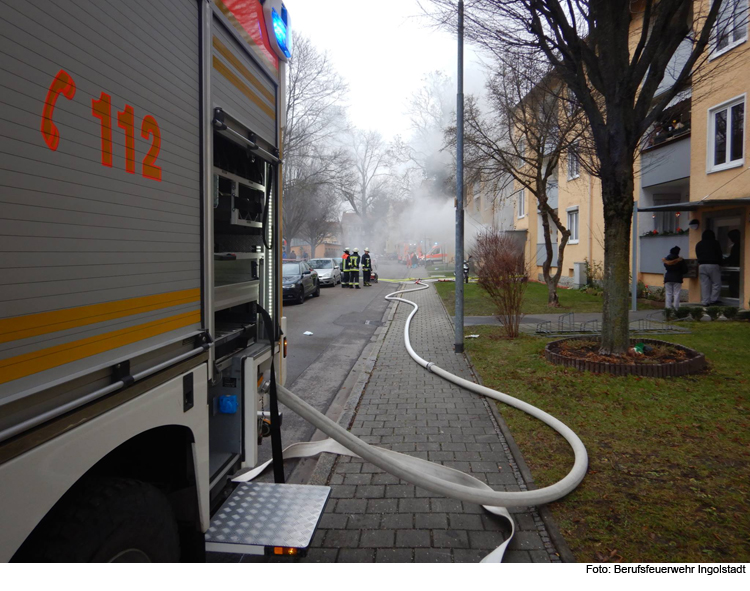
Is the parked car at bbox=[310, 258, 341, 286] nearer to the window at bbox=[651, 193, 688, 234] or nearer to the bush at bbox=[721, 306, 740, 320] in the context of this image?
the window at bbox=[651, 193, 688, 234]

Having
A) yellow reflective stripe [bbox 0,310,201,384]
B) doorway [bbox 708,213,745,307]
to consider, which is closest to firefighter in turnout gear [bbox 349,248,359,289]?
doorway [bbox 708,213,745,307]

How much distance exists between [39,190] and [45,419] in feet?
1.96

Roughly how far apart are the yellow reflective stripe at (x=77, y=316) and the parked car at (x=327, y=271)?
79.3 feet

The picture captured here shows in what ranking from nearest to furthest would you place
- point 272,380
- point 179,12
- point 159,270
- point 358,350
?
point 159,270 → point 179,12 → point 272,380 → point 358,350

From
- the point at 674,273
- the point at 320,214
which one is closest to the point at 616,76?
the point at 674,273

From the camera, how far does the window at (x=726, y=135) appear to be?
12703 mm

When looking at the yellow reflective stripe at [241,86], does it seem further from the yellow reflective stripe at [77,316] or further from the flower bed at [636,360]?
the flower bed at [636,360]

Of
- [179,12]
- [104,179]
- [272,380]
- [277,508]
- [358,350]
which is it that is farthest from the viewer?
[358,350]

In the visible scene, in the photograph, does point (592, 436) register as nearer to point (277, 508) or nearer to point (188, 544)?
point (277, 508)

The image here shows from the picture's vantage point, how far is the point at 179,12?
2.22 meters

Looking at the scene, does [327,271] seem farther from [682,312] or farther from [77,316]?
[77,316]

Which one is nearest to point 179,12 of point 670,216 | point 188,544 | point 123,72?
point 123,72

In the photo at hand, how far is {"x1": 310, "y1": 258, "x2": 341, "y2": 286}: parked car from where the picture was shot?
2642 centimetres

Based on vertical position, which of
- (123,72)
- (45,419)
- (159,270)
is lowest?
(45,419)
